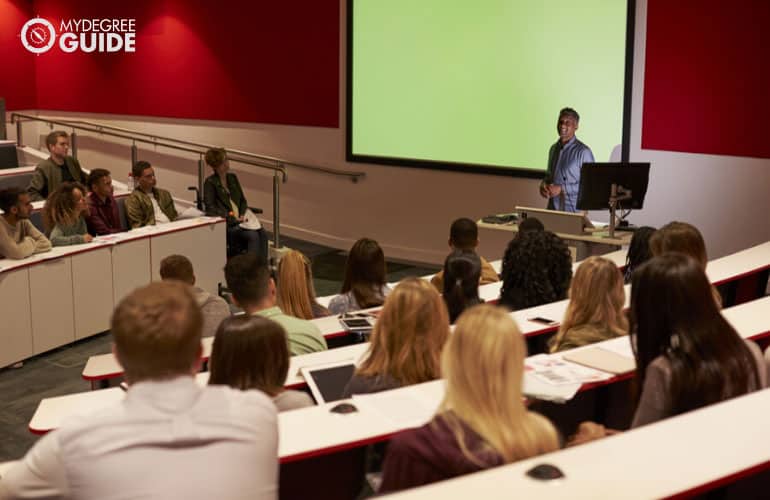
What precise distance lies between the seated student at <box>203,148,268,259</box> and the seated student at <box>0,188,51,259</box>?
205cm

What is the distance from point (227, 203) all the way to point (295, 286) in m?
4.03

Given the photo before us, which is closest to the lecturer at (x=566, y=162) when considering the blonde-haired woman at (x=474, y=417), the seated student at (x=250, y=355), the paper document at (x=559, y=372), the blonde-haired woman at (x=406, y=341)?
the paper document at (x=559, y=372)

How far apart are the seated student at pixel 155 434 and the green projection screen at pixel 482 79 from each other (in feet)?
22.0

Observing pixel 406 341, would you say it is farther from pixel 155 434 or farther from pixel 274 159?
pixel 274 159

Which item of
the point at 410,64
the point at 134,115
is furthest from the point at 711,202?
the point at 134,115

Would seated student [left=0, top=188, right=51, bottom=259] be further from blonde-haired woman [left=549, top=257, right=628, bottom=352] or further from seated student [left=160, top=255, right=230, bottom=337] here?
blonde-haired woman [left=549, top=257, right=628, bottom=352]

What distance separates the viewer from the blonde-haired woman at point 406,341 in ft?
10.6

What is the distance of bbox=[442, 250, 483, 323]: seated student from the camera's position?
4605 millimetres

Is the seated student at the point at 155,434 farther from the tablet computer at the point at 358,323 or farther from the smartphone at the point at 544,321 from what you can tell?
the smartphone at the point at 544,321

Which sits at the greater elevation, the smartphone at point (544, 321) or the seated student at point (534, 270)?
the seated student at point (534, 270)

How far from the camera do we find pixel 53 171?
9.02 m

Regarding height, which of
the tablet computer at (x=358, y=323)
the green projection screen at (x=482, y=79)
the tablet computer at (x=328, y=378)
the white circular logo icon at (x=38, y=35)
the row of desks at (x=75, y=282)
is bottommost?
the row of desks at (x=75, y=282)

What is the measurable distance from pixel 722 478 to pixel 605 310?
4.78ft

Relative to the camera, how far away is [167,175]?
38.6 ft
